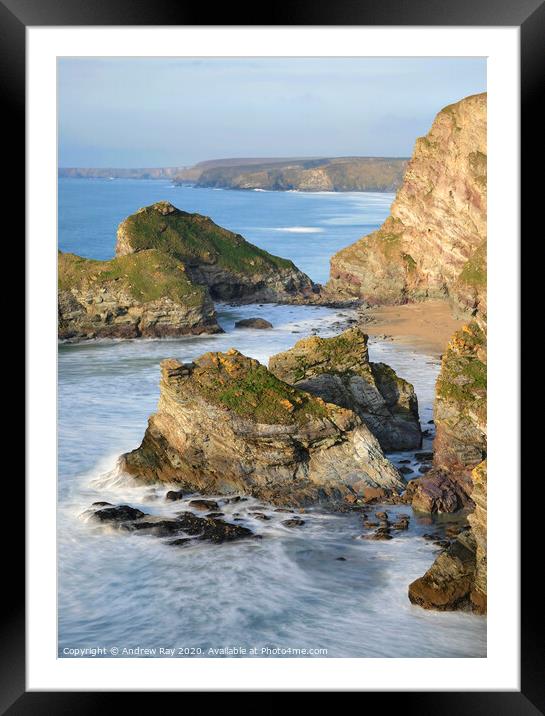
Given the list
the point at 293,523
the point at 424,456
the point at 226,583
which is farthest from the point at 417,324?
the point at 226,583

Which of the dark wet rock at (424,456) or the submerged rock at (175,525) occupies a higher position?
the dark wet rock at (424,456)

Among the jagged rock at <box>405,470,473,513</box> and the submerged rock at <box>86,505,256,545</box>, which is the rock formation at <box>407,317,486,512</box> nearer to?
the jagged rock at <box>405,470,473,513</box>

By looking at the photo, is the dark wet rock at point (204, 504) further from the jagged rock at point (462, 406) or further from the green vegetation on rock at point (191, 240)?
the green vegetation on rock at point (191, 240)
